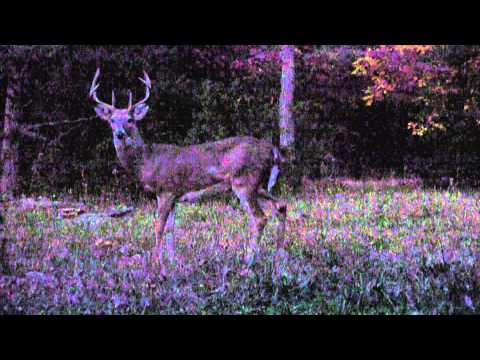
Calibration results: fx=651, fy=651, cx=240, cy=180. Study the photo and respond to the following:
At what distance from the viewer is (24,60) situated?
5.14 meters

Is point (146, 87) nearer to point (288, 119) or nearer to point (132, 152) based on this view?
point (132, 152)

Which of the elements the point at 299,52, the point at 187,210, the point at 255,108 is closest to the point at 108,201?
the point at 187,210

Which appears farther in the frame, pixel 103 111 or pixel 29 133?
pixel 29 133

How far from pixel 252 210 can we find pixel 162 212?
688mm

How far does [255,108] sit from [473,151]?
179 cm

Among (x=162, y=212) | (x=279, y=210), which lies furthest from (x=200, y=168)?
(x=279, y=210)

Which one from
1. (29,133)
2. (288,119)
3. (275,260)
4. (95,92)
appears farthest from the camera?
(288,119)

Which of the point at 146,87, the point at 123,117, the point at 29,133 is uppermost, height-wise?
the point at 146,87

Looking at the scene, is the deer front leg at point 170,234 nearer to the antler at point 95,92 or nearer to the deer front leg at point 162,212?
the deer front leg at point 162,212

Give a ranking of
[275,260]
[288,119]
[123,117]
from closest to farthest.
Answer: [275,260] → [123,117] → [288,119]

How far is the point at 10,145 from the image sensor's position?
5.08 metres

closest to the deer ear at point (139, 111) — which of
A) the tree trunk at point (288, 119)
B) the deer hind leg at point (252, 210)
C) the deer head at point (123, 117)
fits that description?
the deer head at point (123, 117)

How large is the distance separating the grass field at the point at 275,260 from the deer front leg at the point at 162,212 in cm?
10

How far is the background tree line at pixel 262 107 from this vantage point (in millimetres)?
5137
